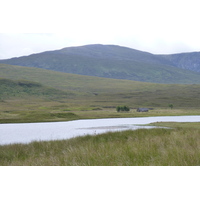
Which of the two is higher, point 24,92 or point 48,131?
point 24,92

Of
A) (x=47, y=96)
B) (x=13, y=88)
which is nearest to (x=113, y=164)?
(x=47, y=96)

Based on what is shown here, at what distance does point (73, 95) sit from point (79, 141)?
6652 inches

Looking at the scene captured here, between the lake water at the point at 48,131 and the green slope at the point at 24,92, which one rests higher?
the green slope at the point at 24,92

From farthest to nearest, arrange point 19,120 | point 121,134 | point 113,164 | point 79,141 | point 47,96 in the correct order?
1. point 47,96
2. point 19,120
3. point 121,134
4. point 79,141
5. point 113,164

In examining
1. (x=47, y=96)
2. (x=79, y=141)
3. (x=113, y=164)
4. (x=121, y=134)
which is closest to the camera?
(x=113, y=164)

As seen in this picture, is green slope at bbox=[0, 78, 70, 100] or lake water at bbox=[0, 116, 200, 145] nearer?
lake water at bbox=[0, 116, 200, 145]

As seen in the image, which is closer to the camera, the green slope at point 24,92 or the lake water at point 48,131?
the lake water at point 48,131

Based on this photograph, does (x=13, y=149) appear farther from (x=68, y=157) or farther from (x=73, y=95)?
(x=73, y=95)

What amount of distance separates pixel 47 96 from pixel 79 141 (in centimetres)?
15956

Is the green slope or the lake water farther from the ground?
the green slope

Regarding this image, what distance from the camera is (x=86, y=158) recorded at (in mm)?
13430

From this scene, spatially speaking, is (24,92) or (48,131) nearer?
(48,131)

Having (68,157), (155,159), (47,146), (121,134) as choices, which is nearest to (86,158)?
(68,157)

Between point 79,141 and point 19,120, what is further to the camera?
point 19,120
